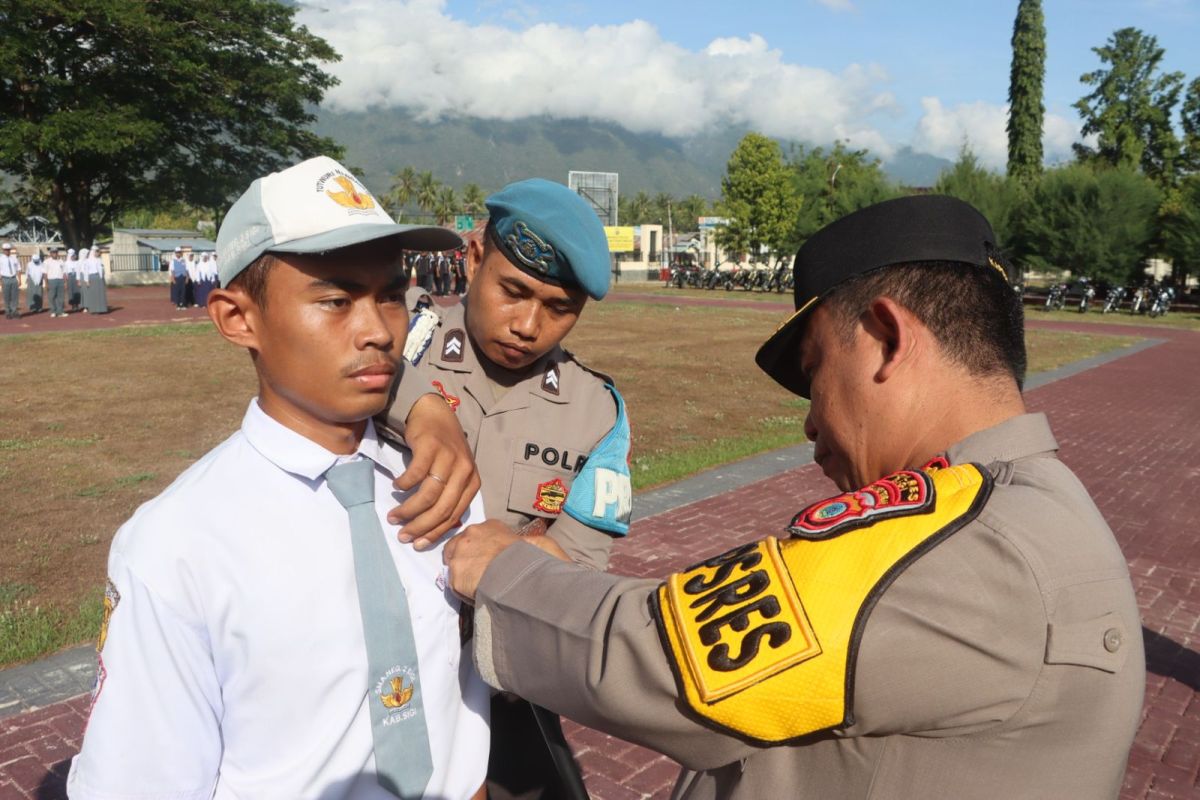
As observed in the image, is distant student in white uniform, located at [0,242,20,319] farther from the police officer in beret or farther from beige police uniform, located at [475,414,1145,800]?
beige police uniform, located at [475,414,1145,800]

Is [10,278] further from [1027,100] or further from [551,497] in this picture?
[1027,100]

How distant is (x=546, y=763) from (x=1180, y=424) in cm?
1176

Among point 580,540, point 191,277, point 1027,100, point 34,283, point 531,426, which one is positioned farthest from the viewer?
point 1027,100

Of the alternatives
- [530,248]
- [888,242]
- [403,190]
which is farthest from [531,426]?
[403,190]

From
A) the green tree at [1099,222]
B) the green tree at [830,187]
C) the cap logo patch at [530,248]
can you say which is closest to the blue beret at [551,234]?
the cap logo patch at [530,248]

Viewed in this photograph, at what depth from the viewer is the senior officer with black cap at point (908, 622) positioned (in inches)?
42.2

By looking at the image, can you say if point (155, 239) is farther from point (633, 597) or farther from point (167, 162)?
point (633, 597)

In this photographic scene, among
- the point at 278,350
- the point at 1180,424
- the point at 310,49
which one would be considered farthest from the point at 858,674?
the point at 310,49

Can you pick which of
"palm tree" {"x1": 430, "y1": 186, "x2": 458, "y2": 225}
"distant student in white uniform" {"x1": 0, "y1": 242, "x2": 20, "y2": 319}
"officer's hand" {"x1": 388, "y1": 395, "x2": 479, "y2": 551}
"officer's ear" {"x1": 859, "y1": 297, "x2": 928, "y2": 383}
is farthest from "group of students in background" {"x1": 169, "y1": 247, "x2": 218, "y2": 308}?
"palm tree" {"x1": 430, "y1": 186, "x2": 458, "y2": 225}

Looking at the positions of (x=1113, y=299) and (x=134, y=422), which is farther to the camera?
(x=1113, y=299)

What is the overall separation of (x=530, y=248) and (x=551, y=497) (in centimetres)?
59

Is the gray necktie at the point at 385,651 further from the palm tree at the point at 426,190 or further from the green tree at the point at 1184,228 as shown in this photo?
the palm tree at the point at 426,190

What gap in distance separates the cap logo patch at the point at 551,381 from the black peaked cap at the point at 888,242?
82 cm

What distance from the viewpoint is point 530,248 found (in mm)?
2078
